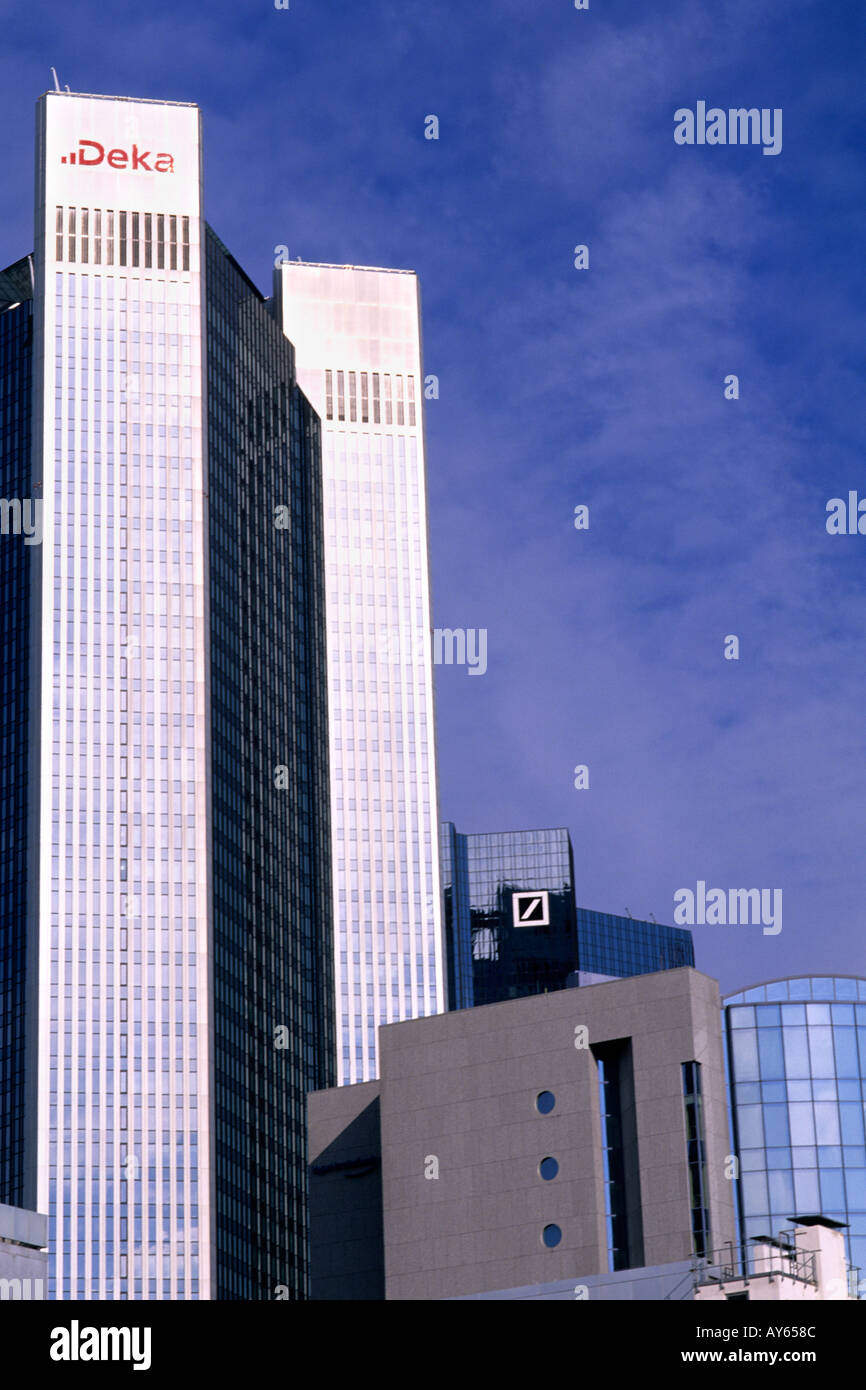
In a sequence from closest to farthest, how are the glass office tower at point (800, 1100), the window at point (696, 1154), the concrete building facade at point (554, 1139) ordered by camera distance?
the window at point (696, 1154), the concrete building facade at point (554, 1139), the glass office tower at point (800, 1100)

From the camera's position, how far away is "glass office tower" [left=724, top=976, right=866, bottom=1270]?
119062mm

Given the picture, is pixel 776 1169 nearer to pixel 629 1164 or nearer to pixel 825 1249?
pixel 629 1164

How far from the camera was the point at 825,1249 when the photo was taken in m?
97.8

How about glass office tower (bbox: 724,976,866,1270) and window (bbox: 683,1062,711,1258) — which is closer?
window (bbox: 683,1062,711,1258)

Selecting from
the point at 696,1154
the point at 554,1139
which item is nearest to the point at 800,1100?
the point at 696,1154

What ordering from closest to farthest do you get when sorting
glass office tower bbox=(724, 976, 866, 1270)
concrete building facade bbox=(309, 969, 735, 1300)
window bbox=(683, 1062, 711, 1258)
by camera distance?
window bbox=(683, 1062, 711, 1258) < concrete building facade bbox=(309, 969, 735, 1300) < glass office tower bbox=(724, 976, 866, 1270)

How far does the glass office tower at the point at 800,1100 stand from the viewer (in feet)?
391

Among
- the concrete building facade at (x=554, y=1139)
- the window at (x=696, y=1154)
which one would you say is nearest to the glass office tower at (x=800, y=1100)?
the concrete building facade at (x=554, y=1139)

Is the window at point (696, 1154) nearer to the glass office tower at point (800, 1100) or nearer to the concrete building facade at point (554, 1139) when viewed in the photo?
the concrete building facade at point (554, 1139)

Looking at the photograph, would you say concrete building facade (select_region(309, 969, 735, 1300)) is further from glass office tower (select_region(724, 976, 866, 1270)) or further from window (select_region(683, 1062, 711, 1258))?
glass office tower (select_region(724, 976, 866, 1270))

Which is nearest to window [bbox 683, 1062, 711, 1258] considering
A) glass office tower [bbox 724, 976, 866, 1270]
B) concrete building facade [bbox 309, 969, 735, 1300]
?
concrete building facade [bbox 309, 969, 735, 1300]

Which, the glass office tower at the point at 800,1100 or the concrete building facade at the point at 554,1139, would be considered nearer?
the concrete building facade at the point at 554,1139
